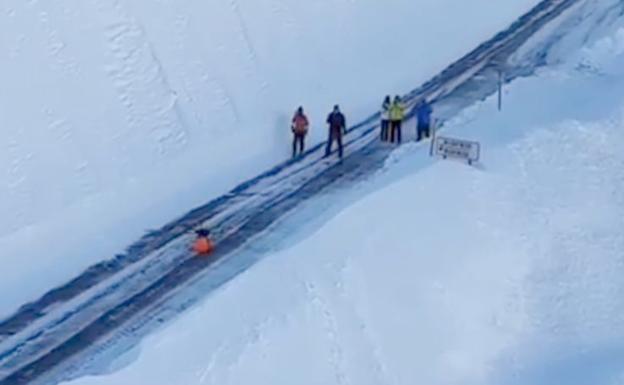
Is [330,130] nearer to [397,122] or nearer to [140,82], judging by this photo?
[397,122]

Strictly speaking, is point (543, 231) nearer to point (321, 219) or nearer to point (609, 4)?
point (321, 219)

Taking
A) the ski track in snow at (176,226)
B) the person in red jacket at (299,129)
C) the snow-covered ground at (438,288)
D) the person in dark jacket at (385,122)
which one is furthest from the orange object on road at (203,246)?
the person in dark jacket at (385,122)

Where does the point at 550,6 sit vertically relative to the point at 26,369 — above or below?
below

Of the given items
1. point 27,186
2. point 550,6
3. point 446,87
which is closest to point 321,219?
point 27,186

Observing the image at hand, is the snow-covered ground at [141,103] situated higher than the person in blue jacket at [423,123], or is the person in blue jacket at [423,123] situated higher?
the snow-covered ground at [141,103]

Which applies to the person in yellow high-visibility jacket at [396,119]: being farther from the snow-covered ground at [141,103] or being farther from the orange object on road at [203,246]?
the orange object on road at [203,246]
